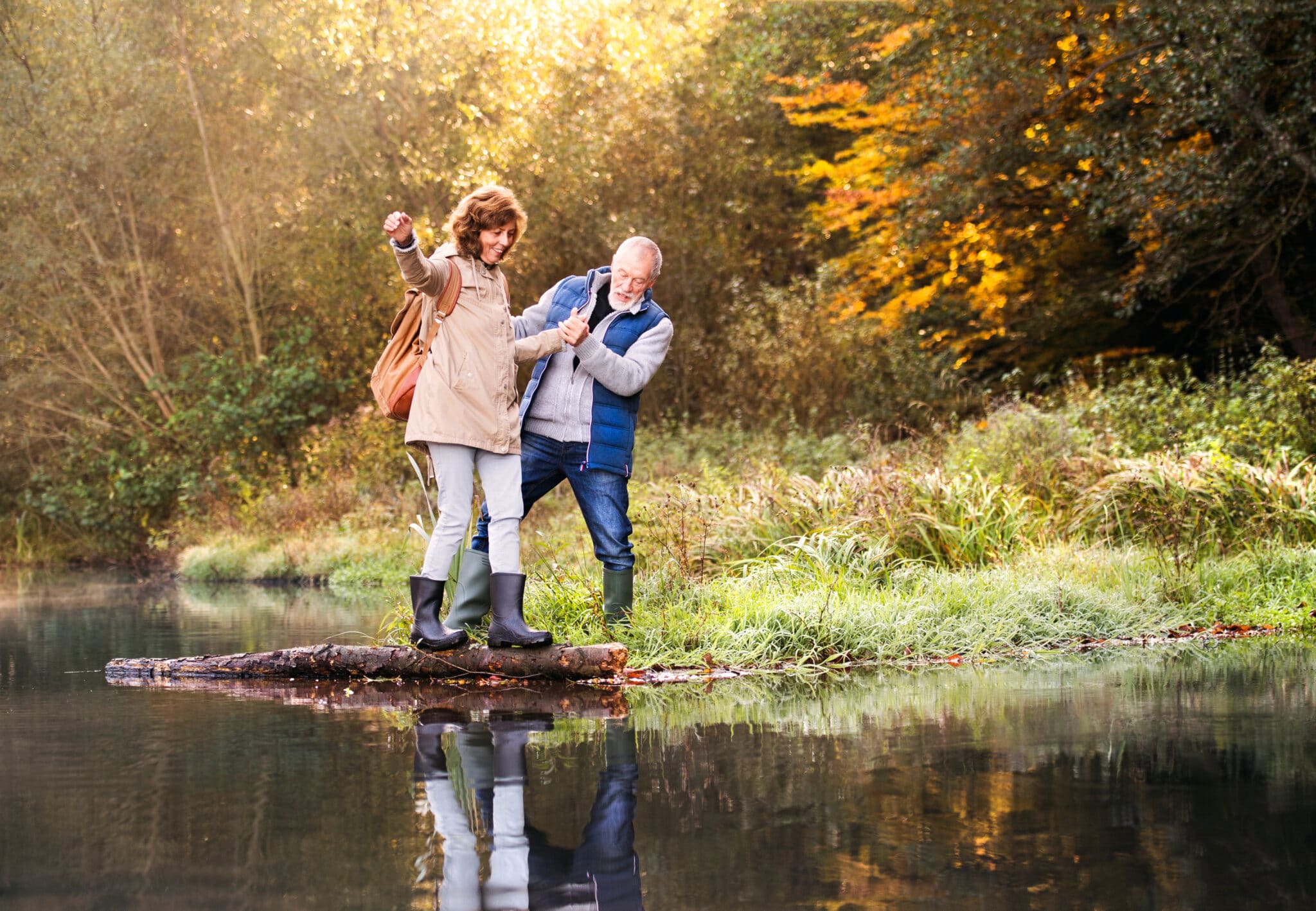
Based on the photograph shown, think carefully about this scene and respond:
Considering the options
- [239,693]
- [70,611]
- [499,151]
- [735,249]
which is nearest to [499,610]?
[239,693]

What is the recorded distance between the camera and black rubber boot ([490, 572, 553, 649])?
6.62 metres

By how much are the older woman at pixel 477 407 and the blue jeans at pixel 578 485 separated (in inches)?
10.0

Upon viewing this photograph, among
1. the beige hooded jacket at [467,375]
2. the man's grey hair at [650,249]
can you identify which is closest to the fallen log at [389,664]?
the beige hooded jacket at [467,375]

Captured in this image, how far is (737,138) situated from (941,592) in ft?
54.7

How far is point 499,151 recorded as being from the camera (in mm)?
21750

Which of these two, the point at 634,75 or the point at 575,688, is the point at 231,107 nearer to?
the point at 634,75

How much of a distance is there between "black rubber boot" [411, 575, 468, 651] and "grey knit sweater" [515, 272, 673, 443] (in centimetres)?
89

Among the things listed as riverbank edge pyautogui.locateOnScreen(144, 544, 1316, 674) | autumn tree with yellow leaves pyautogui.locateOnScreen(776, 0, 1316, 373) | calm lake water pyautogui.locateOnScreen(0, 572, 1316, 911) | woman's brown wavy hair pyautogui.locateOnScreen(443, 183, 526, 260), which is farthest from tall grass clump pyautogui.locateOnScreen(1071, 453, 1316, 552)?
autumn tree with yellow leaves pyautogui.locateOnScreen(776, 0, 1316, 373)

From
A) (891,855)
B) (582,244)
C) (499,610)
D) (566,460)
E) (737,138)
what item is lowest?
(891,855)

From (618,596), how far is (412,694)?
48.8 inches

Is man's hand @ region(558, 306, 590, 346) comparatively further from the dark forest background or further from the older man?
the dark forest background

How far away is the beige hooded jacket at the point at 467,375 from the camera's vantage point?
6445 millimetres

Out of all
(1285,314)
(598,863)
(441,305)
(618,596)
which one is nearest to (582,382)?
(441,305)

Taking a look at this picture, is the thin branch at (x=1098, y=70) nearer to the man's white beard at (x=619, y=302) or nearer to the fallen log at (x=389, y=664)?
the man's white beard at (x=619, y=302)
